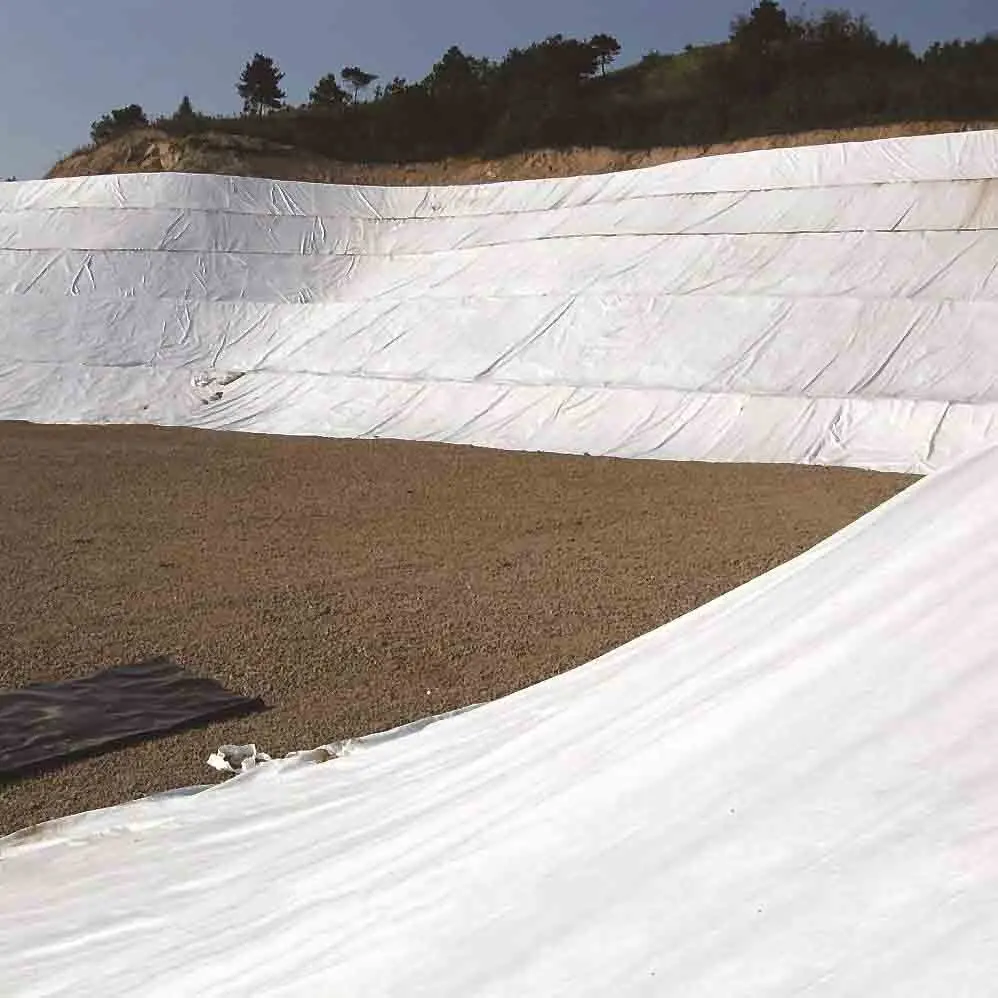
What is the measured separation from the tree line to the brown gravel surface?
14.0 meters

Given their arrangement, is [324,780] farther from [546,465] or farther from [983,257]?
[983,257]

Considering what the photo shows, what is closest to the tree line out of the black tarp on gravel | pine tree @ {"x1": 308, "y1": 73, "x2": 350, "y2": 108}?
pine tree @ {"x1": 308, "y1": 73, "x2": 350, "y2": 108}

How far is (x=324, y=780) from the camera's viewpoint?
402 cm

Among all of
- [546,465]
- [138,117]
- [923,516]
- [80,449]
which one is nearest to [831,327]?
[546,465]

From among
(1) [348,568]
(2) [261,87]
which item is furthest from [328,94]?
(1) [348,568]

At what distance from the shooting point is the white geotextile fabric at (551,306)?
12797 mm

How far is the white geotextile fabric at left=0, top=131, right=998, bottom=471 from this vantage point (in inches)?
504

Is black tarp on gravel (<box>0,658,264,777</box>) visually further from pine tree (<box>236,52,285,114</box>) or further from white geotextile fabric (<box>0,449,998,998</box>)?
pine tree (<box>236,52,285,114</box>)

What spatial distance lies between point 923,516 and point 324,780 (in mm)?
2201

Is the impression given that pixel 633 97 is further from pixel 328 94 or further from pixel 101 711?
pixel 101 711

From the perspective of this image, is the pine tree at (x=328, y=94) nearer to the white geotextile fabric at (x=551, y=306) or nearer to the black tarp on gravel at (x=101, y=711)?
the white geotextile fabric at (x=551, y=306)

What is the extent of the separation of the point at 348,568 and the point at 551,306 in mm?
8788

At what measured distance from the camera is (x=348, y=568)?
7652 mm

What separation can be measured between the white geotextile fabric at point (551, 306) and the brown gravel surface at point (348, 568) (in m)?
1.61
